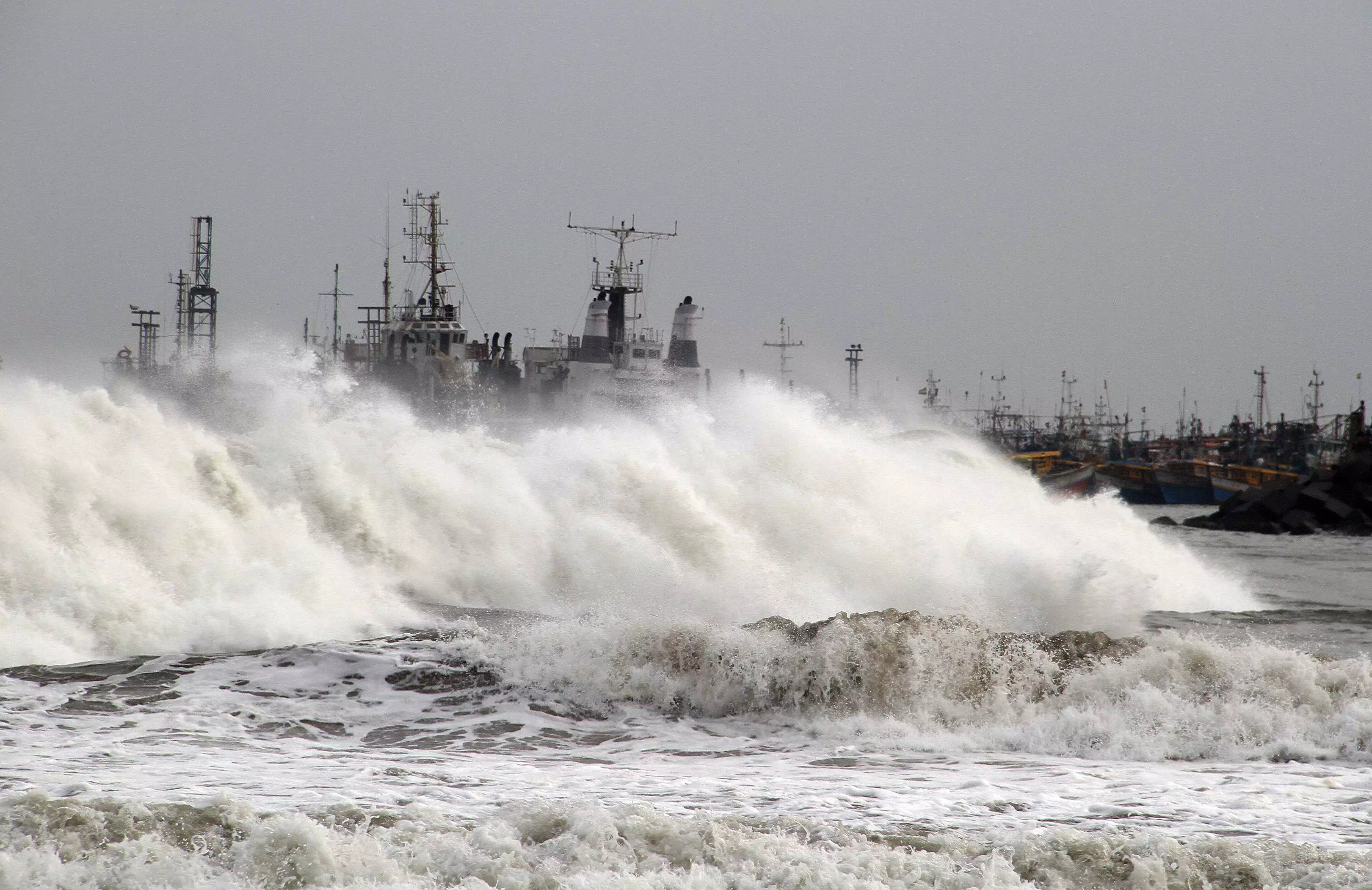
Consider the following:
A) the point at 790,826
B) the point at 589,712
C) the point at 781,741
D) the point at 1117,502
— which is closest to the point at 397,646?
the point at 589,712

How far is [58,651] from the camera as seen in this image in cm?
1172

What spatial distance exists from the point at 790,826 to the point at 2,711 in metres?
6.56

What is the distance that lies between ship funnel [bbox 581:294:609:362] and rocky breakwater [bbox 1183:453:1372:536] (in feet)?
83.7

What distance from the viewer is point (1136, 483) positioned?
77.1 metres

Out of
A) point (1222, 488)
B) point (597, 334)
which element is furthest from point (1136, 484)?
point (597, 334)

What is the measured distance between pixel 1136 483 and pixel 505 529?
65.6m

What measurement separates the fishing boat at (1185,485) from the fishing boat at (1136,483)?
312mm

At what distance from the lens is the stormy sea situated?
659cm

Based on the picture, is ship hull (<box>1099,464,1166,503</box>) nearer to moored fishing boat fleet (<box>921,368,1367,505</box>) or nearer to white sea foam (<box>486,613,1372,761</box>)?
moored fishing boat fleet (<box>921,368,1367,505</box>)

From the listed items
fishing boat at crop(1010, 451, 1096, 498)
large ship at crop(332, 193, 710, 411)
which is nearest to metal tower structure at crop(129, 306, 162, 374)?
large ship at crop(332, 193, 710, 411)

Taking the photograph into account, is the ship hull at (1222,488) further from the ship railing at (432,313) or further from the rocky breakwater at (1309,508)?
the ship railing at (432,313)

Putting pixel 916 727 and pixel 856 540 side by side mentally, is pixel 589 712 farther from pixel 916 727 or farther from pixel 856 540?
pixel 856 540

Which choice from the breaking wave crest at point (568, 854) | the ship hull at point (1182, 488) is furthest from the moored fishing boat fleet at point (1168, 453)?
the breaking wave crest at point (568, 854)

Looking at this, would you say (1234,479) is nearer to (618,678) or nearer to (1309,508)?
(1309,508)
